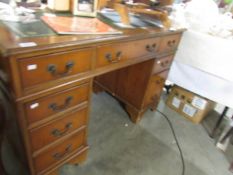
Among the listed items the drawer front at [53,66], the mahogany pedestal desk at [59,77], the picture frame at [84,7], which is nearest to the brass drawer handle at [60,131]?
the mahogany pedestal desk at [59,77]

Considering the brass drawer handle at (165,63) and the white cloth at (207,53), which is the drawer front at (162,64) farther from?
the white cloth at (207,53)

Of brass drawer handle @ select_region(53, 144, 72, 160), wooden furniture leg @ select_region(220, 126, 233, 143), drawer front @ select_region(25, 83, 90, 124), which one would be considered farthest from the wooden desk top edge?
wooden furniture leg @ select_region(220, 126, 233, 143)

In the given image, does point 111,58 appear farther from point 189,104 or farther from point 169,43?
point 189,104

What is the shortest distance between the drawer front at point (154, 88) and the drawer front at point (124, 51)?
301 millimetres

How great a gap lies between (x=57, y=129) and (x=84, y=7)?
0.66 meters

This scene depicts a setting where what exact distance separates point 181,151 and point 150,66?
2.33ft

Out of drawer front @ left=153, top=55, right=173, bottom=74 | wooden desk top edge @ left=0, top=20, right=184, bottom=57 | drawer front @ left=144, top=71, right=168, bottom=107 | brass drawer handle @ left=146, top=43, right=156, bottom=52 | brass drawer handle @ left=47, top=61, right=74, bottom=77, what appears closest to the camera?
wooden desk top edge @ left=0, top=20, right=184, bottom=57

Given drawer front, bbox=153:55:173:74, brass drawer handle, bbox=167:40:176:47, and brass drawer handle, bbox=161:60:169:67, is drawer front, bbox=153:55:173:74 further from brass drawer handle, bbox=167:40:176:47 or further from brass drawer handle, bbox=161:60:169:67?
brass drawer handle, bbox=167:40:176:47

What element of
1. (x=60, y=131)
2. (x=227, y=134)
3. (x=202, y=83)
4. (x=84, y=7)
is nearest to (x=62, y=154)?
(x=60, y=131)

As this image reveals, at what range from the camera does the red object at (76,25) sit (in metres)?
0.80

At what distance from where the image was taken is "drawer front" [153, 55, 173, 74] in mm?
1397

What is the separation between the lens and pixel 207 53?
1433mm

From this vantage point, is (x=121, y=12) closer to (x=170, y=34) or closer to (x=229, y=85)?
(x=170, y=34)

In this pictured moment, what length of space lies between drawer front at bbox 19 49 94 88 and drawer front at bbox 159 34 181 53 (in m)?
0.64
